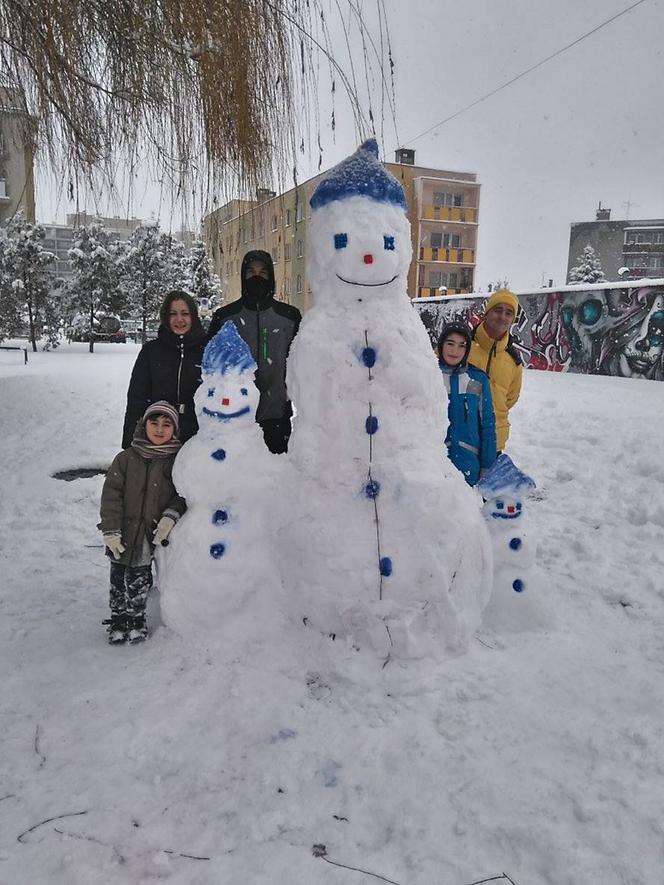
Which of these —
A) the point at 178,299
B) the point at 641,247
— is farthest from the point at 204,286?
the point at 641,247

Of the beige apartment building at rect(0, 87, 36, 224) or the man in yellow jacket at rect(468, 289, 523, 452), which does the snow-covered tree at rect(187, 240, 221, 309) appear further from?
the beige apartment building at rect(0, 87, 36, 224)

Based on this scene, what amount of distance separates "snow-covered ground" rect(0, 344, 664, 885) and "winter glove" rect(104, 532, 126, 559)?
0.50 m

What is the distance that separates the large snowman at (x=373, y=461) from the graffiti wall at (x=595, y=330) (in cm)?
1009

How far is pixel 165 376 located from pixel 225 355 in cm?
85

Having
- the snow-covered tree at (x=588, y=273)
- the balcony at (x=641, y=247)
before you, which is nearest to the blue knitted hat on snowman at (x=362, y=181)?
the snow-covered tree at (x=588, y=273)

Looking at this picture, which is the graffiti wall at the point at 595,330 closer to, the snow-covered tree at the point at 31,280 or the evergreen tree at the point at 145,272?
the evergreen tree at the point at 145,272

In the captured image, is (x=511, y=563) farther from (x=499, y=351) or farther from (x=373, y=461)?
(x=499, y=351)

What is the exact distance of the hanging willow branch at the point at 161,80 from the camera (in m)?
2.46

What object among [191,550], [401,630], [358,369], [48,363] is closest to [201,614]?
[191,550]

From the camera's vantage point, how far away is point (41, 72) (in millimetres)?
2453

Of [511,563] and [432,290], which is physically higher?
[432,290]

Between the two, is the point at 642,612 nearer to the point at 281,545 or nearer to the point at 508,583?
the point at 508,583

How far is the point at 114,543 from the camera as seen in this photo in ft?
9.88

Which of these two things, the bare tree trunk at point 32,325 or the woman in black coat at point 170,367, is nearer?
the woman in black coat at point 170,367
